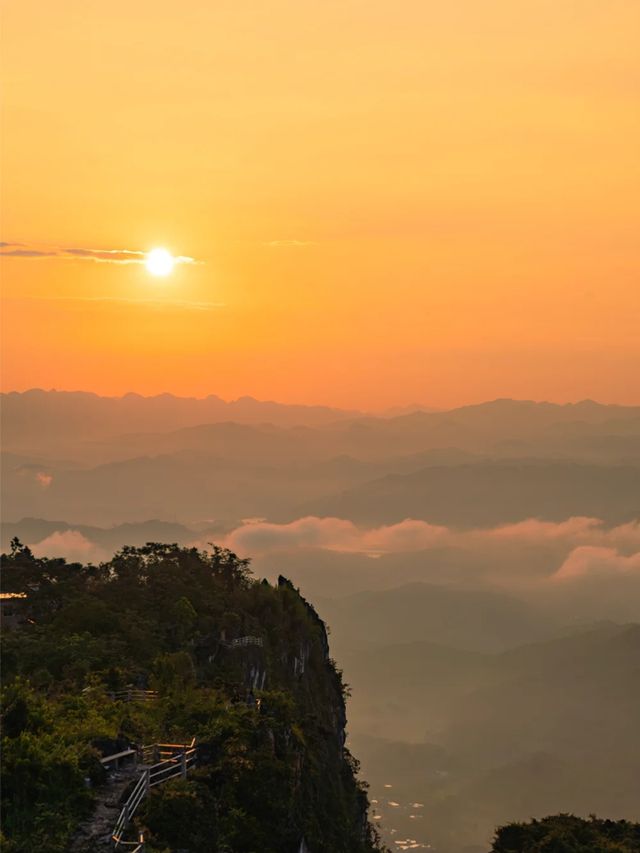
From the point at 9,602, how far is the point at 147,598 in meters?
10.4

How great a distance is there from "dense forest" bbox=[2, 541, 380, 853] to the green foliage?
9823 mm

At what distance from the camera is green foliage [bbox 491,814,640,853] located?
6775 centimetres

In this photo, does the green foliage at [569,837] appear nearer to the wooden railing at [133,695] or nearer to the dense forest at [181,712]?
the dense forest at [181,712]

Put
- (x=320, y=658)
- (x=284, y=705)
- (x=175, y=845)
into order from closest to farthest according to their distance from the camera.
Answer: (x=175, y=845)
(x=284, y=705)
(x=320, y=658)

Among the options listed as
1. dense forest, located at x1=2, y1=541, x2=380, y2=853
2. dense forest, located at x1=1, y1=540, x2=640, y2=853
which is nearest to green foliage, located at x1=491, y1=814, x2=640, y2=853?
dense forest, located at x1=1, y1=540, x2=640, y2=853

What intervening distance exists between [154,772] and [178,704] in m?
10.1

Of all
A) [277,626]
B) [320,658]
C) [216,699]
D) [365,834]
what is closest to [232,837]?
[216,699]

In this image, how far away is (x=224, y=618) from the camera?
82.9m

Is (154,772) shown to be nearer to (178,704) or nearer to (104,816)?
(104,816)

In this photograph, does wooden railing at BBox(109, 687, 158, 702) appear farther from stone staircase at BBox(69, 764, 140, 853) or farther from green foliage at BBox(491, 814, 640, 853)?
green foliage at BBox(491, 814, 640, 853)

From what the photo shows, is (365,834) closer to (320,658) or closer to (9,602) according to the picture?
(320,658)

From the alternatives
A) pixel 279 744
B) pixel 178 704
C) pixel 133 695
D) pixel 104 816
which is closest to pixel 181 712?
pixel 178 704

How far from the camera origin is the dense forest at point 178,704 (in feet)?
122

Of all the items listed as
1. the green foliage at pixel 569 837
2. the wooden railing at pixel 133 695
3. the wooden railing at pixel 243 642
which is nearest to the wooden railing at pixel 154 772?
the wooden railing at pixel 133 695
